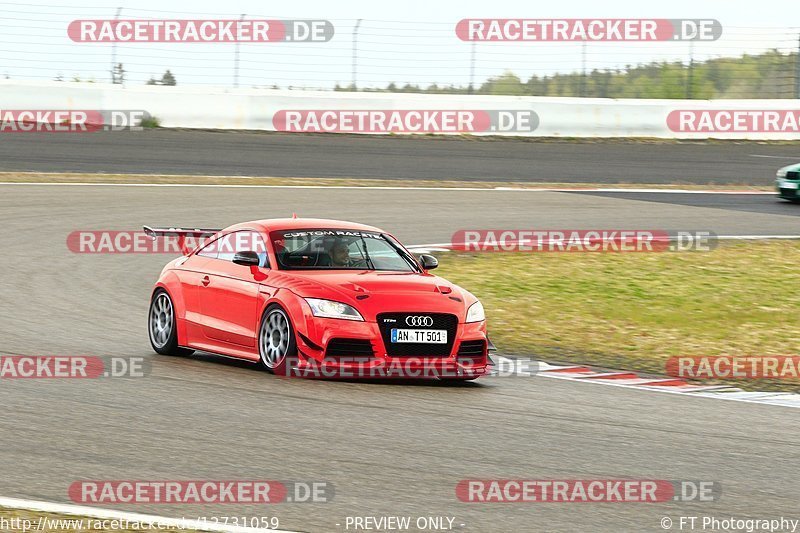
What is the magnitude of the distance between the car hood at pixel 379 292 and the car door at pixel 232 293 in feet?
1.43

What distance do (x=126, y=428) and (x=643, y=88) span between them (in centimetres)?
2629

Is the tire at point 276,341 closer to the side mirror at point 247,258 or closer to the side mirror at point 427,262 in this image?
the side mirror at point 247,258

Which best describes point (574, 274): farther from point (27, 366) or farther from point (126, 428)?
point (126, 428)

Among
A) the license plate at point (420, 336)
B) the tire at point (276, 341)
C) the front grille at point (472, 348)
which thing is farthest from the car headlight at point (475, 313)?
the tire at point (276, 341)

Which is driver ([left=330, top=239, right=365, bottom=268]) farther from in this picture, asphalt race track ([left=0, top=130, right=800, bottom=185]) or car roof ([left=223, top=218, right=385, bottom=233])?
asphalt race track ([left=0, top=130, right=800, bottom=185])

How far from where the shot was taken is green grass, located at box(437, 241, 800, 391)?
Result: 1215 centimetres

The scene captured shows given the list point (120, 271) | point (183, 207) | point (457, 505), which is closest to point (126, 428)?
point (457, 505)

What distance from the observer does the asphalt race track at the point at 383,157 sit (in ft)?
83.5

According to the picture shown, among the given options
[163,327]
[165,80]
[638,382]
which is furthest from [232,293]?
[165,80]

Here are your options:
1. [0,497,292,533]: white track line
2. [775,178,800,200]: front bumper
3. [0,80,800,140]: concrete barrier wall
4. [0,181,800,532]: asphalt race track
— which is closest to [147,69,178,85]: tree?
[0,80,800,140]: concrete barrier wall

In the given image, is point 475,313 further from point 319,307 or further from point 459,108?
point 459,108

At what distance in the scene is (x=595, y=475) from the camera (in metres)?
7.01

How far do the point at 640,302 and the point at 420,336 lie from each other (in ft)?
Result: 18.0

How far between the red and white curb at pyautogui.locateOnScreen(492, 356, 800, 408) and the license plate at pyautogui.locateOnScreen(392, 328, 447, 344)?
4.13ft
